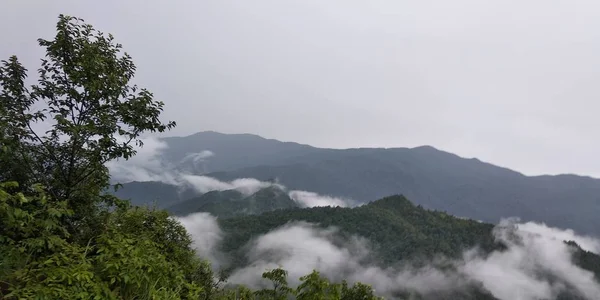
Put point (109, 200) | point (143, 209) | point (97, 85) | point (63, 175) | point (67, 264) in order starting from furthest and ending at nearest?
point (143, 209) → point (109, 200) → point (63, 175) → point (97, 85) → point (67, 264)

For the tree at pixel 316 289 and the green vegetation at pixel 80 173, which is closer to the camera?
the green vegetation at pixel 80 173

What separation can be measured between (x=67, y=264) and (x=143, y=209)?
790 cm

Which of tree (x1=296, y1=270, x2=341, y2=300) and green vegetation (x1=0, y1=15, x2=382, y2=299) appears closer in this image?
green vegetation (x1=0, y1=15, x2=382, y2=299)

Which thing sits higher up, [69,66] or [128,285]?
[69,66]

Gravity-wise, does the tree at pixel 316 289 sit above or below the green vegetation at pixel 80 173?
below

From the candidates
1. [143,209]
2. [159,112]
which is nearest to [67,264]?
[159,112]

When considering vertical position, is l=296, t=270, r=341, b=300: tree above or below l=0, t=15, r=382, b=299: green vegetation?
below

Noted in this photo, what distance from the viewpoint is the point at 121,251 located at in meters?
5.41

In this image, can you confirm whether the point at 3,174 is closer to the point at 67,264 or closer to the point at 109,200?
the point at 109,200

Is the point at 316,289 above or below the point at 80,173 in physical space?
below

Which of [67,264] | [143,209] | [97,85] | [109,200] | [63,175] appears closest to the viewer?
[67,264]

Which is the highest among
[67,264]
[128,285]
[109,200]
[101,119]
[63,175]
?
[101,119]

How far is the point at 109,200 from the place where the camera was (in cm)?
887

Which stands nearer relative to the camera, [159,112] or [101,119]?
[101,119]
